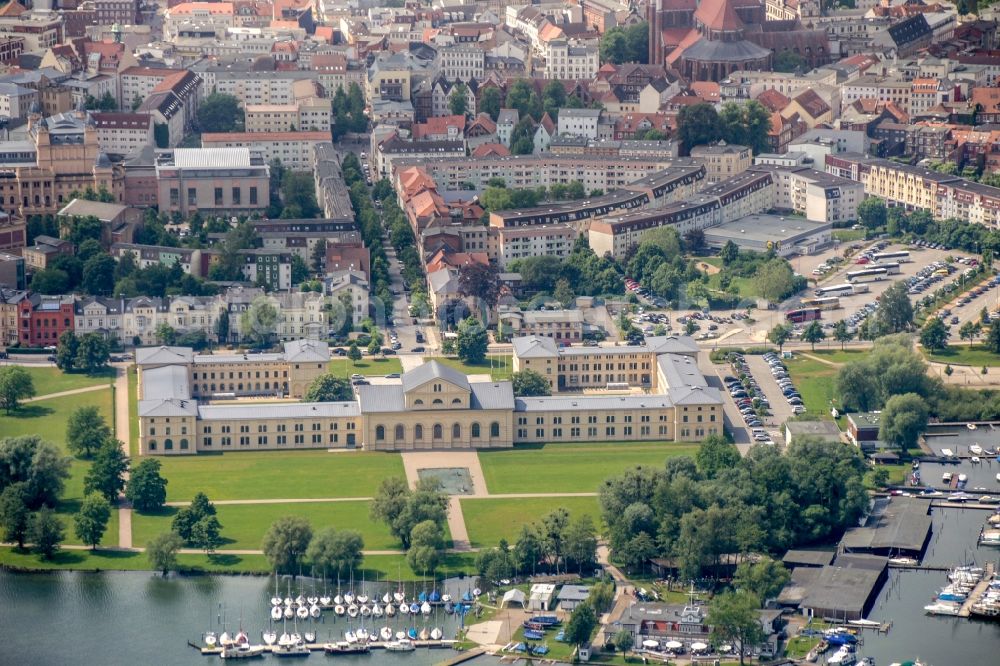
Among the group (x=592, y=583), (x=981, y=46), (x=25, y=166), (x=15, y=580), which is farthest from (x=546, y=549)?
(x=981, y=46)

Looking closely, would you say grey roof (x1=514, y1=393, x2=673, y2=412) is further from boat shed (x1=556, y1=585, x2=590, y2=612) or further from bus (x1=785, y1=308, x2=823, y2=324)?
boat shed (x1=556, y1=585, x2=590, y2=612)

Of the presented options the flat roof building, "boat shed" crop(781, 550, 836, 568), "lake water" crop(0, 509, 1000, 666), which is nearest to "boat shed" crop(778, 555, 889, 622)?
"boat shed" crop(781, 550, 836, 568)

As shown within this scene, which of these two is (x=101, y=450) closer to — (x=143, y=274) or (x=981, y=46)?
(x=143, y=274)

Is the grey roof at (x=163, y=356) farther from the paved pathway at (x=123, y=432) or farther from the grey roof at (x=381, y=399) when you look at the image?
the grey roof at (x=381, y=399)

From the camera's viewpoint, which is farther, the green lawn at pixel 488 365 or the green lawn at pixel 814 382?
the green lawn at pixel 488 365

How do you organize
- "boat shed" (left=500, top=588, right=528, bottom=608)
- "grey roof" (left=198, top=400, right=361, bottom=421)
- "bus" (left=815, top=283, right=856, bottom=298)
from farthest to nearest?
"bus" (left=815, top=283, right=856, bottom=298) → "grey roof" (left=198, top=400, right=361, bottom=421) → "boat shed" (left=500, top=588, right=528, bottom=608)

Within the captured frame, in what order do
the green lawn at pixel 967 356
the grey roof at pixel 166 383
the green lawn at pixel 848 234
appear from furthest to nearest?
the green lawn at pixel 848 234
the green lawn at pixel 967 356
the grey roof at pixel 166 383

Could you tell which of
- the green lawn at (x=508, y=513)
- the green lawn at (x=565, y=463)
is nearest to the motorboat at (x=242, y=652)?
the green lawn at (x=508, y=513)

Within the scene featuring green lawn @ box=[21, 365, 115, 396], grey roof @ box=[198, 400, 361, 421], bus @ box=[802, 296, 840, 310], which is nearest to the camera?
grey roof @ box=[198, 400, 361, 421]
